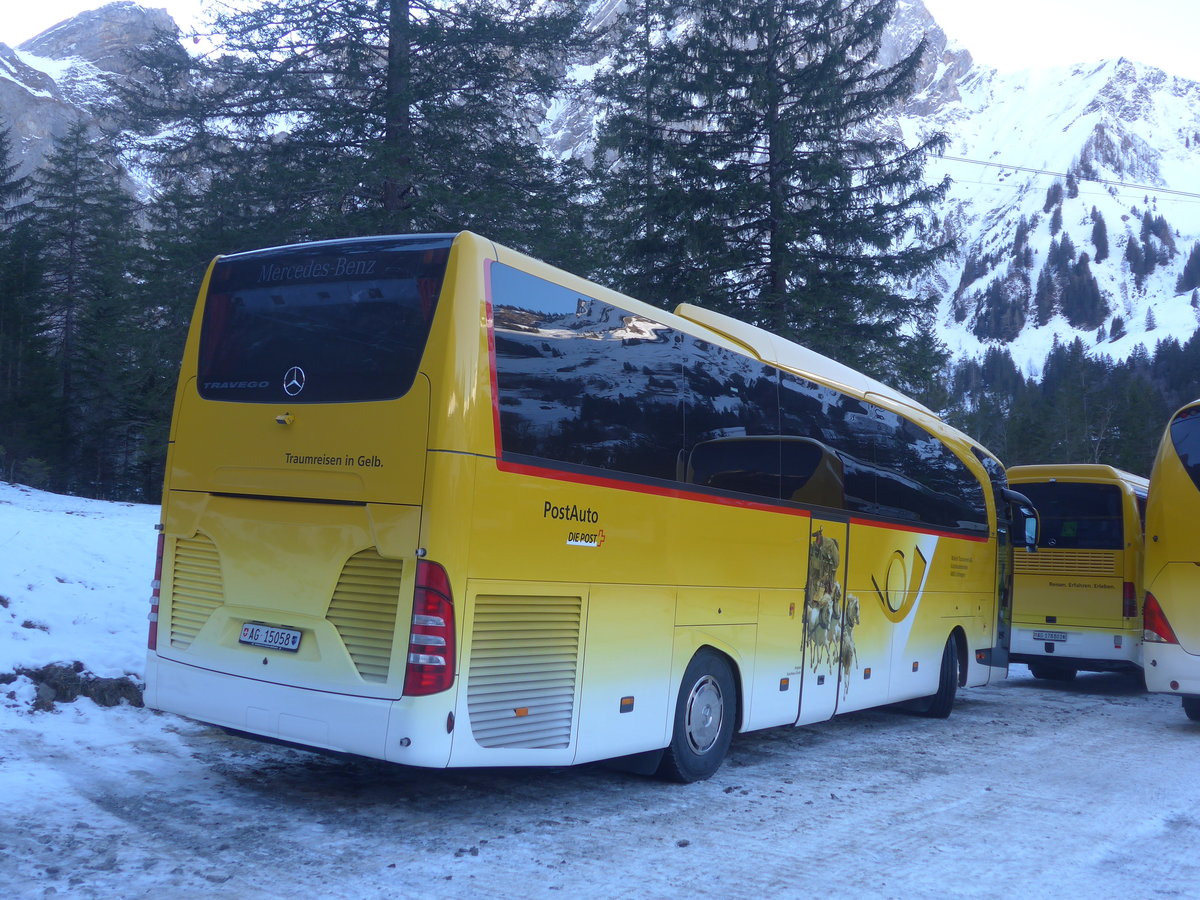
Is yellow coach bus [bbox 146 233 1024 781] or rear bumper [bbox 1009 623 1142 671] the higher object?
→ yellow coach bus [bbox 146 233 1024 781]

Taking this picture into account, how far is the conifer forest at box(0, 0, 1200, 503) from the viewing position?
1545 cm

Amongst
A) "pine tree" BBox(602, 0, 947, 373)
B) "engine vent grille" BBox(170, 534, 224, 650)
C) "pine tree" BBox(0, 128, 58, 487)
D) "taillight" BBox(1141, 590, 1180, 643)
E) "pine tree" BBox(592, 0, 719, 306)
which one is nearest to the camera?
"engine vent grille" BBox(170, 534, 224, 650)

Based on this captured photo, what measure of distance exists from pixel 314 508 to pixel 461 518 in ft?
2.94

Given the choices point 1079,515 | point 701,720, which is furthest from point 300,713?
point 1079,515

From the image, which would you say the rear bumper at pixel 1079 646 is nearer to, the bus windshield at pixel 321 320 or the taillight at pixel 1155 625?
the taillight at pixel 1155 625

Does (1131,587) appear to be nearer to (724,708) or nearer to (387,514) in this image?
(724,708)

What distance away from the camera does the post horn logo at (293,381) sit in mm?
5812

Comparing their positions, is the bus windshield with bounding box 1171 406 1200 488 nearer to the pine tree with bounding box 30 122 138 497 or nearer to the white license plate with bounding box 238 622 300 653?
the white license plate with bounding box 238 622 300 653

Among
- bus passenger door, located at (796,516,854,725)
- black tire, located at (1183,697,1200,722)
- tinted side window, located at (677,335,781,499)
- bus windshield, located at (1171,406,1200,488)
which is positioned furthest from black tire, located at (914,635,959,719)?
tinted side window, located at (677,335,781,499)

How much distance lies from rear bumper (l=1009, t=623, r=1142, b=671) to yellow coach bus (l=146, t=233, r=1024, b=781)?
7883 millimetres

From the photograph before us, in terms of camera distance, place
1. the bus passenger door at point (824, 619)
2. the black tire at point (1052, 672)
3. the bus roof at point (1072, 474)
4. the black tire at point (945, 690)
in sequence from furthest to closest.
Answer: the black tire at point (1052, 672)
the bus roof at point (1072, 474)
the black tire at point (945, 690)
the bus passenger door at point (824, 619)

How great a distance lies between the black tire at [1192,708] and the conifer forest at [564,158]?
8510 millimetres

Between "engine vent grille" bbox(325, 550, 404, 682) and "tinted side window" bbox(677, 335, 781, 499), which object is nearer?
"engine vent grille" bbox(325, 550, 404, 682)

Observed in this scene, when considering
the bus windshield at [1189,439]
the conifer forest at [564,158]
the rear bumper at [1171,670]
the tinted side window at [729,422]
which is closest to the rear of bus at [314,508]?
the tinted side window at [729,422]
